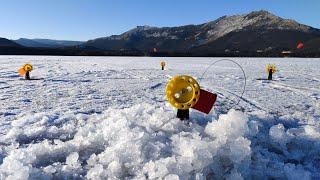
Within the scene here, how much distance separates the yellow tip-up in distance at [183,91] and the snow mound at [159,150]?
0.26 m

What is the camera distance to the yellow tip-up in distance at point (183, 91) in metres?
5.43

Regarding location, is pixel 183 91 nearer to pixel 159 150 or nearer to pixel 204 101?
pixel 204 101

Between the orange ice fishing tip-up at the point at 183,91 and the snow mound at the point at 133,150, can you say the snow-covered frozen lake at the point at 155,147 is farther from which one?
the orange ice fishing tip-up at the point at 183,91

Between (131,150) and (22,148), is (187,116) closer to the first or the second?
(131,150)

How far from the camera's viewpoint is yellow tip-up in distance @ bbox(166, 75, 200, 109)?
5426mm

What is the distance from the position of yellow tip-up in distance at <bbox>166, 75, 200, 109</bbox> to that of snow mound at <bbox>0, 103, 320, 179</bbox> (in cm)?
26

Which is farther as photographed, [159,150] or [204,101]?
[204,101]

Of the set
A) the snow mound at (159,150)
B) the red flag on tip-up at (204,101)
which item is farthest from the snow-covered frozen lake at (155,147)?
the red flag on tip-up at (204,101)

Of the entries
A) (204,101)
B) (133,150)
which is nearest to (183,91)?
(204,101)

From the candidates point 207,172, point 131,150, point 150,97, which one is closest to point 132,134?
point 131,150

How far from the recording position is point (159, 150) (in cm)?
465

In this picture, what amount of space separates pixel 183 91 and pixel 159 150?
3.63 feet

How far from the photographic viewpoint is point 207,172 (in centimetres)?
436

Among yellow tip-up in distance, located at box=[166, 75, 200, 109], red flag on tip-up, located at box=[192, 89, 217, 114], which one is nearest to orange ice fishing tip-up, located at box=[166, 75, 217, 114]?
yellow tip-up in distance, located at box=[166, 75, 200, 109]
